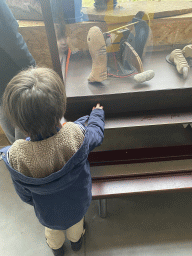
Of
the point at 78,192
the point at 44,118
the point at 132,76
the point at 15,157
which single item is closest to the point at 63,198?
the point at 78,192

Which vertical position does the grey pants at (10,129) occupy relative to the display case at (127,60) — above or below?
below

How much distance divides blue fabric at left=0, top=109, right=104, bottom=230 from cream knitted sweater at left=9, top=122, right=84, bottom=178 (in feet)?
0.10

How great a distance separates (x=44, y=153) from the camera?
69cm

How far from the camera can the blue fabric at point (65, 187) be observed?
2.30ft

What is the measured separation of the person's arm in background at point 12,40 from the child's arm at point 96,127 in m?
0.42

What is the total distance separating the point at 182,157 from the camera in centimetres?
125

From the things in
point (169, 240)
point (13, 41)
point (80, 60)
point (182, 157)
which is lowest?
point (169, 240)

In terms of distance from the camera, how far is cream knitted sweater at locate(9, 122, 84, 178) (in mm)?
688

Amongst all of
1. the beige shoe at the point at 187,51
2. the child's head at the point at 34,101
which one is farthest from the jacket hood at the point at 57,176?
the beige shoe at the point at 187,51

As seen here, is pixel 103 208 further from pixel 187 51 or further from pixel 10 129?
pixel 187 51

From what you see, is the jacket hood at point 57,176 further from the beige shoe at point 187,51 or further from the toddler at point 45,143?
the beige shoe at point 187,51

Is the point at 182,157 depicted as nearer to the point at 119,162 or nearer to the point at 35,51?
the point at 119,162

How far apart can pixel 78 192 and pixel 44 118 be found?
1.27ft

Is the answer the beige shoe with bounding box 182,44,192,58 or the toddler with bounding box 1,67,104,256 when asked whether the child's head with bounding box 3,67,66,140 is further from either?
the beige shoe with bounding box 182,44,192,58
